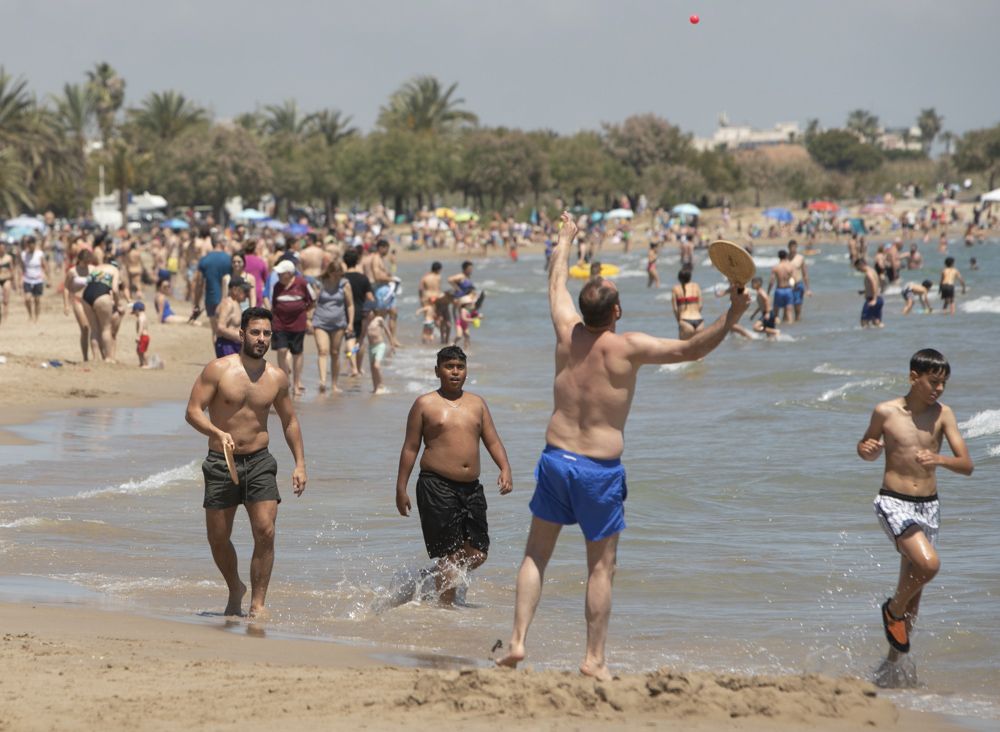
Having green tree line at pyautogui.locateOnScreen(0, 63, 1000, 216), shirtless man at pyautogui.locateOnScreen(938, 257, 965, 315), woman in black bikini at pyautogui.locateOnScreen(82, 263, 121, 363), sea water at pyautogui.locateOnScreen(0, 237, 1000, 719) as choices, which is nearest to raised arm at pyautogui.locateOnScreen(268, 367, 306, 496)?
sea water at pyautogui.locateOnScreen(0, 237, 1000, 719)

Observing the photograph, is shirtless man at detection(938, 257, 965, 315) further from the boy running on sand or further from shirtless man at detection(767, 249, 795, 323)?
the boy running on sand

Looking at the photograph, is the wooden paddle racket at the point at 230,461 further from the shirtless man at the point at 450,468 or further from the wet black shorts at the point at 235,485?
the shirtless man at the point at 450,468

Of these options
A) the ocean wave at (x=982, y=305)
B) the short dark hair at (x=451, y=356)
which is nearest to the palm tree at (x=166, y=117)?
the ocean wave at (x=982, y=305)

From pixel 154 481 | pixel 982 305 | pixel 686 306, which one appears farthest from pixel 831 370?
pixel 982 305

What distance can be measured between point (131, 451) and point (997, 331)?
2004cm

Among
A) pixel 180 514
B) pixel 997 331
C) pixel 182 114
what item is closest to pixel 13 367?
pixel 180 514

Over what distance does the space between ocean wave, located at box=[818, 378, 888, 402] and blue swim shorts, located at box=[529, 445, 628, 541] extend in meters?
12.1

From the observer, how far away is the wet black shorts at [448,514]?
23.4ft

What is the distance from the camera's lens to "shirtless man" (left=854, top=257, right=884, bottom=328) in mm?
26719

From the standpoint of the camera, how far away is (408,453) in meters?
7.07

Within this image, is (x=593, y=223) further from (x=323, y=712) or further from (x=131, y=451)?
(x=323, y=712)

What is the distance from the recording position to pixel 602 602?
5.55 meters

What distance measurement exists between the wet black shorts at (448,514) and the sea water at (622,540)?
1.18ft

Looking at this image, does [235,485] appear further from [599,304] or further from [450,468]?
[599,304]
